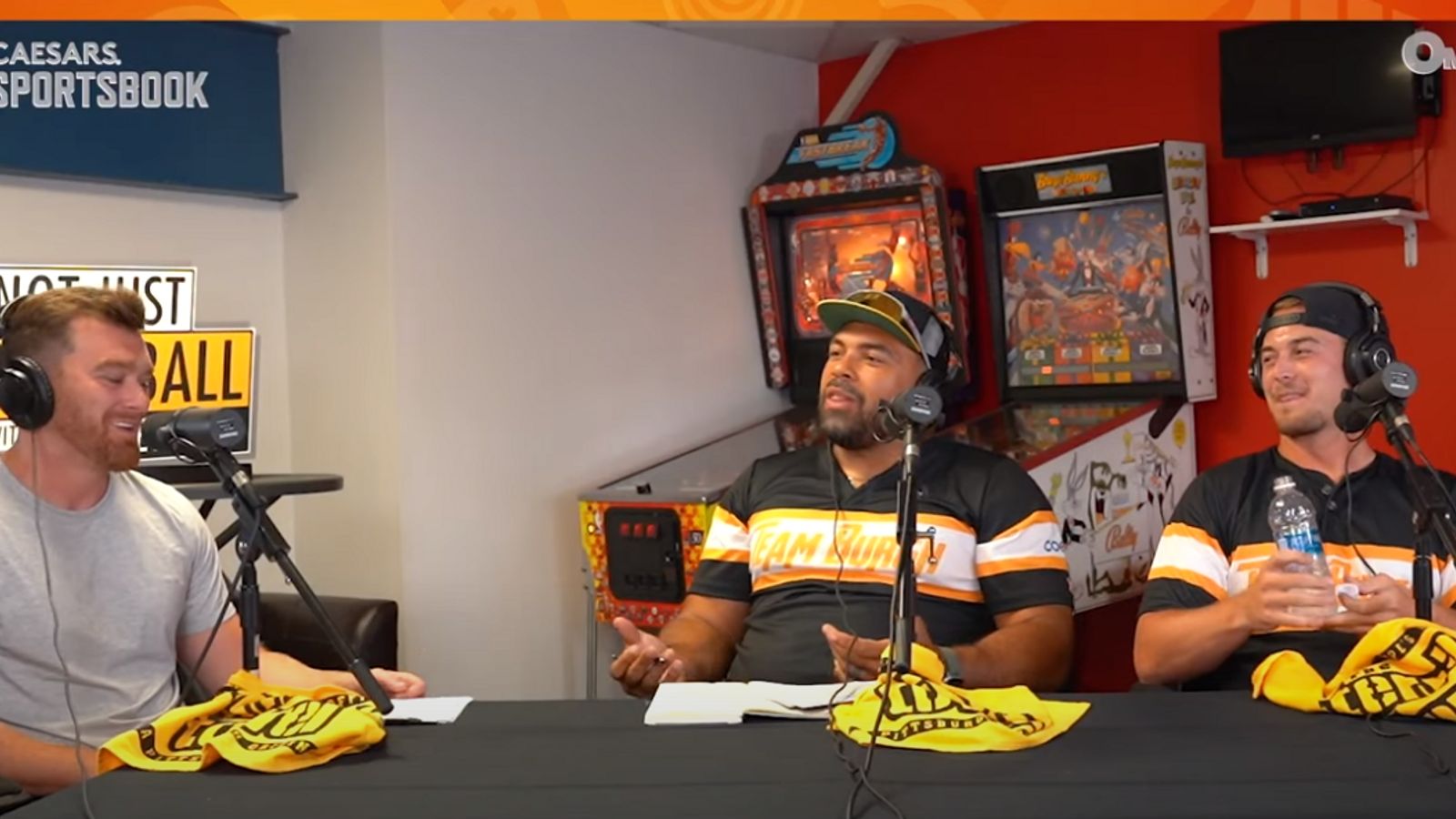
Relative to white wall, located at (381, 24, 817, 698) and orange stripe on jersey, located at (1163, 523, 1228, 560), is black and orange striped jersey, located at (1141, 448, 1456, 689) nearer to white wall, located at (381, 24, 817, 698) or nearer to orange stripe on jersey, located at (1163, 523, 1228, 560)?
orange stripe on jersey, located at (1163, 523, 1228, 560)

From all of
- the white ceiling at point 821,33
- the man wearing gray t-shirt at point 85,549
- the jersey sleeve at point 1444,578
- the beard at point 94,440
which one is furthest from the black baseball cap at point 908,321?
the white ceiling at point 821,33

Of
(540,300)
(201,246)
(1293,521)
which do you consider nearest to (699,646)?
(1293,521)

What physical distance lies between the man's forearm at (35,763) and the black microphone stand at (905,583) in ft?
3.81

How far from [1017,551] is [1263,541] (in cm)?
46

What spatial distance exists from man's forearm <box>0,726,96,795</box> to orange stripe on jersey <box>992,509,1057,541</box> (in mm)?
1677

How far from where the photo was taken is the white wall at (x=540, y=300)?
172 inches

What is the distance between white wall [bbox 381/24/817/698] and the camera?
14.3 feet

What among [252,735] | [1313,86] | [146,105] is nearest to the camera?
[252,735]

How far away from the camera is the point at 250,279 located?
4.48 metres

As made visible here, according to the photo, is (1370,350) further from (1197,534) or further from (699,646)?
(699,646)

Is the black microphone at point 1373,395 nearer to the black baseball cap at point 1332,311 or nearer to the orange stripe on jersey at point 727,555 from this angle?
the black baseball cap at point 1332,311

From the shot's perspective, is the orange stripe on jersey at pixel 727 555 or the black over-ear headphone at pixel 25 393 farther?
the orange stripe on jersey at pixel 727 555

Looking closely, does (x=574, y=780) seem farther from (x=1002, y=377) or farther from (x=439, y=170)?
(x=1002, y=377)

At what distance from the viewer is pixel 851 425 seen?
10.3 feet
